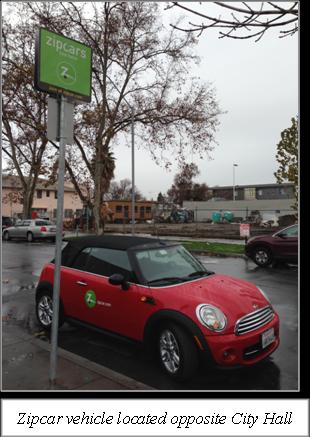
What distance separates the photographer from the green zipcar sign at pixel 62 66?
3555 millimetres

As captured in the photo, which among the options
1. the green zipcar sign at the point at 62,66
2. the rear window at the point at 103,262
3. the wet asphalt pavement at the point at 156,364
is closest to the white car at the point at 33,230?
the wet asphalt pavement at the point at 156,364

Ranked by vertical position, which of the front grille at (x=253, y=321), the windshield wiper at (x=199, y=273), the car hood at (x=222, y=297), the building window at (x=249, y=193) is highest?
the building window at (x=249, y=193)

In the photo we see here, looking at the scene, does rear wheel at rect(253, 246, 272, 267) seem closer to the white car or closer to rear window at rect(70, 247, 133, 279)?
rear window at rect(70, 247, 133, 279)

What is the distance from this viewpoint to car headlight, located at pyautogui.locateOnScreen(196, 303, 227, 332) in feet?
12.5

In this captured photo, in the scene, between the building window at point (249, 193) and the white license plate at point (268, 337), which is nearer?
the white license plate at point (268, 337)

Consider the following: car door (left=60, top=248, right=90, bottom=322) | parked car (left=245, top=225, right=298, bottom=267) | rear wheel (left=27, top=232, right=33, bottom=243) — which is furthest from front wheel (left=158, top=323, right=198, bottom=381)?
rear wheel (left=27, top=232, right=33, bottom=243)

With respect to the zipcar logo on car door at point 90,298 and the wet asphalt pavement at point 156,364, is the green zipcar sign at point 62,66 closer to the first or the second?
the zipcar logo on car door at point 90,298

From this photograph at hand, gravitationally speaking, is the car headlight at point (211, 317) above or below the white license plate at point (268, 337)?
above

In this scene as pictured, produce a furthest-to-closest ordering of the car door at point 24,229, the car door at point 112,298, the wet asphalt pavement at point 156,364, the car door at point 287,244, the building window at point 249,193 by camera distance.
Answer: the building window at point 249,193 < the car door at point 24,229 < the car door at point 287,244 < the car door at point 112,298 < the wet asphalt pavement at point 156,364

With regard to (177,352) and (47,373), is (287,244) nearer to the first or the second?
(177,352)

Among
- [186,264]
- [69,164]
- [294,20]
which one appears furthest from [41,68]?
[69,164]

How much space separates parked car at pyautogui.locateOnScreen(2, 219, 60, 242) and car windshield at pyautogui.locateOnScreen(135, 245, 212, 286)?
20485mm

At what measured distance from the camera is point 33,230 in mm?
24516

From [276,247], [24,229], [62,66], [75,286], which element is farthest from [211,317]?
[24,229]
